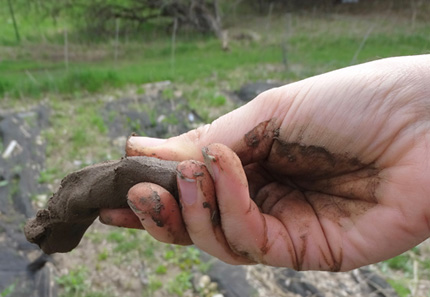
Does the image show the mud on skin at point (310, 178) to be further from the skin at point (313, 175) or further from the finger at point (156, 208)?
the finger at point (156, 208)

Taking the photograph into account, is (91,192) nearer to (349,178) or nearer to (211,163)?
(211,163)

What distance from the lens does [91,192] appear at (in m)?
1.52

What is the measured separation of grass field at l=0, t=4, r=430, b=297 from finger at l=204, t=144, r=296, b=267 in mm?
1121

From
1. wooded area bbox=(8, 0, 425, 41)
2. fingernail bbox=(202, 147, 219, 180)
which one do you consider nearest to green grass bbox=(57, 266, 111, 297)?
fingernail bbox=(202, 147, 219, 180)

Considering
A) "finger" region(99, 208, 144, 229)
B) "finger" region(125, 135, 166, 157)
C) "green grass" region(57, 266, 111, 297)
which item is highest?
"finger" region(125, 135, 166, 157)

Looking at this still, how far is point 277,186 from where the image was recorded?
5.94 ft

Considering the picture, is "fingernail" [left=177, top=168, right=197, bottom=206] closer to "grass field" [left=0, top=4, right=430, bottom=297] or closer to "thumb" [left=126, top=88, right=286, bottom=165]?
"thumb" [left=126, top=88, right=286, bottom=165]

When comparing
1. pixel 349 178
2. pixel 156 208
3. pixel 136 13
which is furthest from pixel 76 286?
pixel 136 13

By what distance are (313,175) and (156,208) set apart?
0.73 m

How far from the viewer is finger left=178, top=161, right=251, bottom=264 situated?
1.36 meters

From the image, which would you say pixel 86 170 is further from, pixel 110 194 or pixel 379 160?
pixel 379 160

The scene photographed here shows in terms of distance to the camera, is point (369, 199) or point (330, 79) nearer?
point (369, 199)

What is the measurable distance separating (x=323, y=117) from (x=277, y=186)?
414mm

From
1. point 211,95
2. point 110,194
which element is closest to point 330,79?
point 110,194
